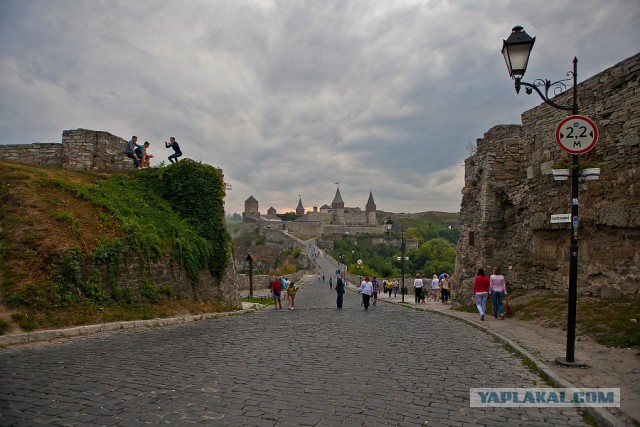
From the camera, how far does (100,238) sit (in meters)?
11.7

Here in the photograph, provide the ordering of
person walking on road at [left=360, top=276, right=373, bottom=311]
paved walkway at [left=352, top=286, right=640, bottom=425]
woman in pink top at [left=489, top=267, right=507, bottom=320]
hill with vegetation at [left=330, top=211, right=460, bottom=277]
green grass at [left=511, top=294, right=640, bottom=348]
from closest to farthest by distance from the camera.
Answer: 1. paved walkway at [left=352, top=286, right=640, bottom=425]
2. green grass at [left=511, top=294, right=640, bottom=348]
3. woman in pink top at [left=489, top=267, right=507, bottom=320]
4. person walking on road at [left=360, top=276, right=373, bottom=311]
5. hill with vegetation at [left=330, top=211, right=460, bottom=277]

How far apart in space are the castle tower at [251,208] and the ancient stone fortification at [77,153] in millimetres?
126443

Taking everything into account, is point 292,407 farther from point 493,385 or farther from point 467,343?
point 467,343

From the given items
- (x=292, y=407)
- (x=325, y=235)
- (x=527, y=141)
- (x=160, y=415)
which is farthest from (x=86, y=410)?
(x=325, y=235)

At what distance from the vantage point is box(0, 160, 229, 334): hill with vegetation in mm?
9711

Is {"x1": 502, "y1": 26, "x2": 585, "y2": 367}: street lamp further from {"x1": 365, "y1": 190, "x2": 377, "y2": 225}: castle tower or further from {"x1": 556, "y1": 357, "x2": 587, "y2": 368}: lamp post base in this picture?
{"x1": 365, "y1": 190, "x2": 377, "y2": 225}: castle tower

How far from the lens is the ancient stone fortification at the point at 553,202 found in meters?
9.66

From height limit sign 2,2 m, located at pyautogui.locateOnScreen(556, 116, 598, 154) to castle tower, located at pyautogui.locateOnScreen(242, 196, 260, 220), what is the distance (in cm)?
13884

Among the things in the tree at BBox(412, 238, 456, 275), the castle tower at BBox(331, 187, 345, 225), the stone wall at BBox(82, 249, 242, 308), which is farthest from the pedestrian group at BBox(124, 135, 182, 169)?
the castle tower at BBox(331, 187, 345, 225)

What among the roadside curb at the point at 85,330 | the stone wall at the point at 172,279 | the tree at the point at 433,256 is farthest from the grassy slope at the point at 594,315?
the tree at the point at 433,256

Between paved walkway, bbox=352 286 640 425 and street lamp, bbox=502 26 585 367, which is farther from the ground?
street lamp, bbox=502 26 585 367

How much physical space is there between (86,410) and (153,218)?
10963 millimetres

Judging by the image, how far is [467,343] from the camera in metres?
9.38

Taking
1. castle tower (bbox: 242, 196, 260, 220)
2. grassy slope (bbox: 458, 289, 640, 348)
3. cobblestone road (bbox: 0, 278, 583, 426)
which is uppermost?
castle tower (bbox: 242, 196, 260, 220)
